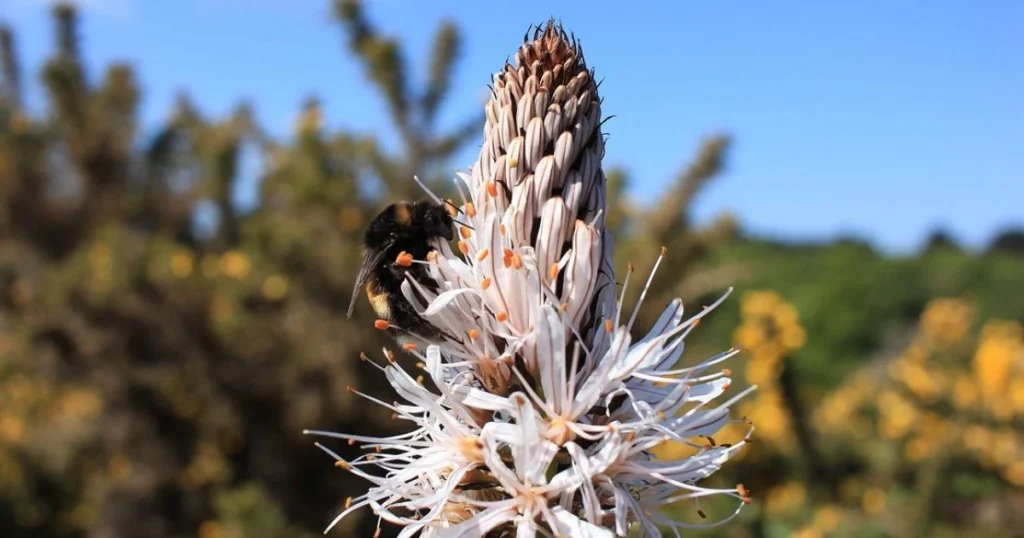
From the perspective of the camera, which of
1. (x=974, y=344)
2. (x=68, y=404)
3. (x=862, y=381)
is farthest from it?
(x=862, y=381)

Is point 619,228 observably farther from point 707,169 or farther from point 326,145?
point 326,145

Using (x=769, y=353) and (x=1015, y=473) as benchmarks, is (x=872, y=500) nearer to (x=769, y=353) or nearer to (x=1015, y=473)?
(x=1015, y=473)

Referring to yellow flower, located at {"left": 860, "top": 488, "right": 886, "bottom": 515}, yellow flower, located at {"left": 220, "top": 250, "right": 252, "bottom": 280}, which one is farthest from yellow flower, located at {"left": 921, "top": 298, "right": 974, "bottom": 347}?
yellow flower, located at {"left": 220, "top": 250, "right": 252, "bottom": 280}

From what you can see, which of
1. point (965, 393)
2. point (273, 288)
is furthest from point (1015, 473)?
point (273, 288)

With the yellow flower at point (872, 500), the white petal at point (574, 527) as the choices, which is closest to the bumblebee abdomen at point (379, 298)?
the white petal at point (574, 527)

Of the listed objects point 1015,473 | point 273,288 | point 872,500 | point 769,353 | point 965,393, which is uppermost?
point 273,288

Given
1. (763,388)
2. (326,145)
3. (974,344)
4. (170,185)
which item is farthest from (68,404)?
(974,344)

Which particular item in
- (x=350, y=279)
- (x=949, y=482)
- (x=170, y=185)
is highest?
(x=170, y=185)
